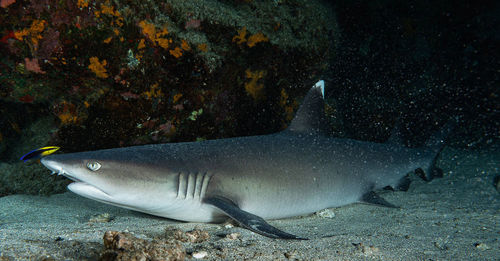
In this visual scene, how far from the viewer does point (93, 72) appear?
129 inches

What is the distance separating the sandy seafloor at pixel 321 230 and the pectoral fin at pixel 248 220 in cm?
7

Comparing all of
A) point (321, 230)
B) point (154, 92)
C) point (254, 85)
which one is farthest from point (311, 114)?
point (154, 92)

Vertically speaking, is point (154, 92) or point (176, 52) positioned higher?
point (176, 52)

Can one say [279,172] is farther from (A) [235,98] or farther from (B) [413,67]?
(B) [413,67]

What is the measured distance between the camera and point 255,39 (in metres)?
4.57

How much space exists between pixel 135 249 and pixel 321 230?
2021 mm

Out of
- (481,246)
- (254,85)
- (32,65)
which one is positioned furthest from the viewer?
(254,85)

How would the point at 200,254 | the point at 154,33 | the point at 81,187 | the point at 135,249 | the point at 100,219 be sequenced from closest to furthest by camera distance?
the point at 135,249
the point at 200,254
the point at 81,187
the point at 100,219
the point at 154,33

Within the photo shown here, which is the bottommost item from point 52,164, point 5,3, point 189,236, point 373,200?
point 189,236

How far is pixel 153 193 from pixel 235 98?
8.31ft

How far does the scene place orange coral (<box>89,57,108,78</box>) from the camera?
10.6 feet

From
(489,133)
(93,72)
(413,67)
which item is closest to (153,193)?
(93,72)

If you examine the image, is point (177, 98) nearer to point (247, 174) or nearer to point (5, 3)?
point (247, 174)

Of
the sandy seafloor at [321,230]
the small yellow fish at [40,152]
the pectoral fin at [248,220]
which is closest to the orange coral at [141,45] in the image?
the small yellow fish at [40,152]
